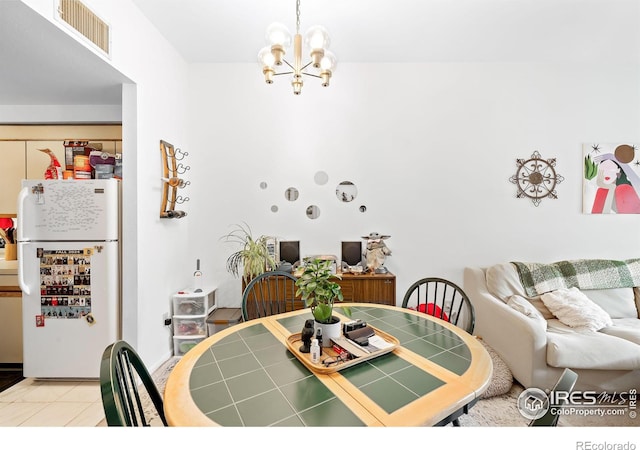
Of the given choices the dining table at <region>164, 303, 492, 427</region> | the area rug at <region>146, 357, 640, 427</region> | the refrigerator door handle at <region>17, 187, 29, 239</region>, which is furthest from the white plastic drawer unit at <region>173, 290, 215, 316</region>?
the dining table at <region>164, 303, 492, 427</region>

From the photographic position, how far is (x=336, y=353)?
1182 millimetres

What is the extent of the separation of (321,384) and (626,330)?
2.59m

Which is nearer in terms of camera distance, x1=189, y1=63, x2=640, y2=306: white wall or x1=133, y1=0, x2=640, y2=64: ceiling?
x1=133, y1=0, x2=640, y2=64: ceiling

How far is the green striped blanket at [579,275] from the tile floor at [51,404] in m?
3.50

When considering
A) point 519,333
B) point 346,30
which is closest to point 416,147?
point 346,30

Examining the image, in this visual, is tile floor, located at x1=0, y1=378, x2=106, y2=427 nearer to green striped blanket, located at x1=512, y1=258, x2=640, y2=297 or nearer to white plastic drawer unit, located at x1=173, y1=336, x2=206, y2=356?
white plastic drawer unit, located at x1=173, y1=336, x2=206, y2=356

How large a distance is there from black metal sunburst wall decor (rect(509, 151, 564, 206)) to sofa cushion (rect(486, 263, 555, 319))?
90 centimetres

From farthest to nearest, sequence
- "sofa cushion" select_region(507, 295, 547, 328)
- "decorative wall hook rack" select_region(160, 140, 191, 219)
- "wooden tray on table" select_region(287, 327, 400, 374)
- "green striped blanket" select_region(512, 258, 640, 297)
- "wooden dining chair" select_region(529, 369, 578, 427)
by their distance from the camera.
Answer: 1. "green striped blanket" select_region(512, 258, 640, 297)
2. "decorative wall hook rack" select_region(160, 140, 191, 219)
3. "sofa cushion" select_region(507, 295, 547, 328)
4. "wooden tray on table" select_region(287, 327, 400, 374)
5. "wooden dining chair" select_region(529, 369, 578, 427)

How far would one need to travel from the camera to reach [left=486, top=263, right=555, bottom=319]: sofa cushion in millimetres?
2531

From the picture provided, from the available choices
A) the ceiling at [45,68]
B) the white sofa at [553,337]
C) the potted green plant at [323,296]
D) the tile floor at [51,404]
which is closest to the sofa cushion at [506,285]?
the white sofa at [553,337]

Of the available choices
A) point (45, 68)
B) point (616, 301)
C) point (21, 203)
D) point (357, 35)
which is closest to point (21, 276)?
point (21, 203)

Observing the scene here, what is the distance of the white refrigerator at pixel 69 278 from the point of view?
207 cm

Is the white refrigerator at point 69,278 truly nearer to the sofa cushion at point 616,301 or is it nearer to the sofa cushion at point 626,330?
the sofa cushion at point 626,330

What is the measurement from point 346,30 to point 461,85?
1418 millimetres
